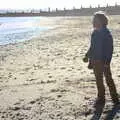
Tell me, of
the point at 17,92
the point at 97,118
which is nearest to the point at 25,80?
the point at 17,92

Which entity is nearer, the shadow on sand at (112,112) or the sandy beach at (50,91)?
the shadow on sand at (112,112)

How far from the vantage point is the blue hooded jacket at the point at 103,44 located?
777cm

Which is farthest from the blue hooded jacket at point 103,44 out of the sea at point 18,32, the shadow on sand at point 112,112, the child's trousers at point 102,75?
the sea at point 18,32

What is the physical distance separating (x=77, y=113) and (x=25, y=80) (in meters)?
4.15

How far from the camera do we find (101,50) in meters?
7.79

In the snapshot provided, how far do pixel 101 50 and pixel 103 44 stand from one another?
0.12m

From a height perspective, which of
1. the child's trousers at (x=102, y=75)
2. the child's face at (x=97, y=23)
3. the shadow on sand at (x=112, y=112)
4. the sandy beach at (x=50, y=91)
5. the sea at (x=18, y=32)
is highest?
the child's face at (x=97, y=23)

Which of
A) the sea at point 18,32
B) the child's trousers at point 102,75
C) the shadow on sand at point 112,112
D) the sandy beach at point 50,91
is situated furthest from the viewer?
the sea at point 18,32

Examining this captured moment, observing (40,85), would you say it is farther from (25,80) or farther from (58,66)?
(58,66)

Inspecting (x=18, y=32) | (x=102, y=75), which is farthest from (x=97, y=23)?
(x=18, y=32)

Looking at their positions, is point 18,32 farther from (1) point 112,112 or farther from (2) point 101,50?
(1) point 112,112

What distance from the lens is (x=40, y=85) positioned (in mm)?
10523

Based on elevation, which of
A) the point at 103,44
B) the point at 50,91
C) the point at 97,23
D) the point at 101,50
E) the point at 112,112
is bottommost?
the point at 50,91

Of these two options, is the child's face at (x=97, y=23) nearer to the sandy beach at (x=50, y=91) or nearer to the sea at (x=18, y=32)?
the sandy beach at (x=50, y=91)
